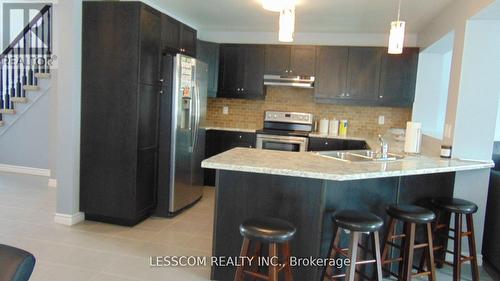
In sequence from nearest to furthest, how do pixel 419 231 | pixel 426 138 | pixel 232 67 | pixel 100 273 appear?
pixel 100 273
pixel 419 231
pixel 426 138
pixel 232 67

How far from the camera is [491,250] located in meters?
3.15

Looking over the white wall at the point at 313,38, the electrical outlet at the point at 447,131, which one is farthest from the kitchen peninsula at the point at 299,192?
the white wall at the point at 313,38

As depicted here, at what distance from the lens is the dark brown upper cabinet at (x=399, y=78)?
5.20 m

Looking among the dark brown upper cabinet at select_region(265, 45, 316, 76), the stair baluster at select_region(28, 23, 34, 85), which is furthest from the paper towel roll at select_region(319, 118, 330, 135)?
the stair baluster at select_region(28, 23, 34, 85)

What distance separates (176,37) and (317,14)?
176 cm

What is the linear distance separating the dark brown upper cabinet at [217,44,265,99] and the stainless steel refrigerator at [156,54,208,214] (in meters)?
1.37

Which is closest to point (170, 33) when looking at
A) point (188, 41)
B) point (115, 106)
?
point (188, 41)

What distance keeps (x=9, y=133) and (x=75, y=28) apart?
3.31 metres

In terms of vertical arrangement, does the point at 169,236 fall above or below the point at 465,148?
below

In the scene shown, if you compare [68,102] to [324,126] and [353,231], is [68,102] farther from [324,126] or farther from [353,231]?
[324,126]

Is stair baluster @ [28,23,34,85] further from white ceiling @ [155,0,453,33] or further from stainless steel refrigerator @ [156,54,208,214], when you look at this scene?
stainless steel refrigerator @ [156,54,208,214]

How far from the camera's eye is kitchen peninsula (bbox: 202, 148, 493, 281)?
8.06 ft

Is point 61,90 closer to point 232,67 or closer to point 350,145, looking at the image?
point 232,67

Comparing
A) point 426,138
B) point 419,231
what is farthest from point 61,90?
point 426,138
